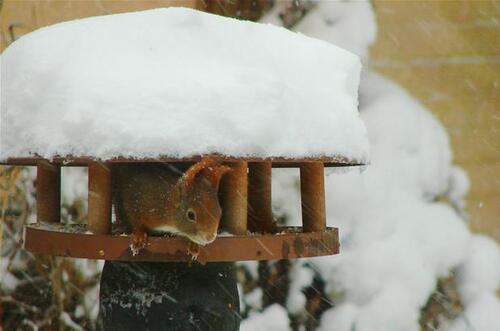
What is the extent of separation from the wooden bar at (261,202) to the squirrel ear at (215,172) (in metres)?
0.47

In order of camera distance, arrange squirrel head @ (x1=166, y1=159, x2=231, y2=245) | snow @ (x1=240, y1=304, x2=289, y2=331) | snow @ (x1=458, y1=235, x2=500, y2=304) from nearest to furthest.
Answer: squirrel head @ (x1=166, y1=159, x2=231, y2=245) → snow @ (x1=458, y1=235, x2=500, y2=304) → snow @ (x1=240, y1=304, x2=289, y2=331)

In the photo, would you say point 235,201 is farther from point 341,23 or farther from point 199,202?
point 341,23

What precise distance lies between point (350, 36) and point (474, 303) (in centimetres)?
143

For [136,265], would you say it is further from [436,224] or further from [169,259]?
[436,224]

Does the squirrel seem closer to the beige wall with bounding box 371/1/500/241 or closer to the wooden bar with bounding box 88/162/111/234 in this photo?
the wooden bar with bounding box 88/162/111/234

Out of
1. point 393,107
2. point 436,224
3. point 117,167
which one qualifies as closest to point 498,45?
point 393,107

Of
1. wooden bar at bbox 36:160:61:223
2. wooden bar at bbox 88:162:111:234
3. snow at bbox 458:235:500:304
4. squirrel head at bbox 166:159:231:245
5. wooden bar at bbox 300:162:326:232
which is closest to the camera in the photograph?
squirrel head at bbox 166:159:231:245

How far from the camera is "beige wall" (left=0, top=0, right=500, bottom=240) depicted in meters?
3.29

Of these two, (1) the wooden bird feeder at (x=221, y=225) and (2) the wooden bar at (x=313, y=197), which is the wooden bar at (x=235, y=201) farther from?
(2) the wooden bar at (x=313, y=197)

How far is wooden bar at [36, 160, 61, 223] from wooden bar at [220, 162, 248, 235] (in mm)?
654

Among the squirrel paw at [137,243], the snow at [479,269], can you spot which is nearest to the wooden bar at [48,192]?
the squirrel paw at [137,243]

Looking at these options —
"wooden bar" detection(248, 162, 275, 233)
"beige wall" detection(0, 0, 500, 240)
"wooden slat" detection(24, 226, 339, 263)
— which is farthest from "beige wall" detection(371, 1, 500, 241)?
"wooden slat" detection(24, 226, 339, 263)

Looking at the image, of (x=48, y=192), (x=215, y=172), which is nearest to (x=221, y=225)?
(x=215, y=172)

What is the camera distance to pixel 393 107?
3.36m
